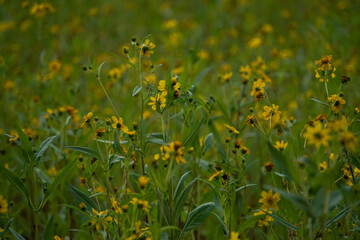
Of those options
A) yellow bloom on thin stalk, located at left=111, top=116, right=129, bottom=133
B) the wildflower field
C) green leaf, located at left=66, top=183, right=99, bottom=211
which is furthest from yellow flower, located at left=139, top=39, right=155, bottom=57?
green leaf, located at left=66, top=183, right=99, bottom=211

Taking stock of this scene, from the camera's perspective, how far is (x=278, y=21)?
486cm

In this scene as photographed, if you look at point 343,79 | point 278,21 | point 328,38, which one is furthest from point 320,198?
point 278,21

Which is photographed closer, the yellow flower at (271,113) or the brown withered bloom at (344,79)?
the yellow flower at (271,113)

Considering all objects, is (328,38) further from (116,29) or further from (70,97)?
(116,29)

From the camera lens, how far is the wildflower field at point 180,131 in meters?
1.24

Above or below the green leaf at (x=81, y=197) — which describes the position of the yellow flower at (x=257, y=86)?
above

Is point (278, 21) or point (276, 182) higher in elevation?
point (278, 21)

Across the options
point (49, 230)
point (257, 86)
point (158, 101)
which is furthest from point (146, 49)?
point (49, 230)

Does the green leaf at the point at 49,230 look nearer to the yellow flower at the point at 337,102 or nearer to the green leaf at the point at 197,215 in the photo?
the green leaf at the point at 197,215

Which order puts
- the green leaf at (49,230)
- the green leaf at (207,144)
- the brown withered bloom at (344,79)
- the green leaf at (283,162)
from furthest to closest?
the green leaf at (207,144) < the brown withered bloom at (344,79) < the green leaf at (49,230) < the green leaf at (283,162)

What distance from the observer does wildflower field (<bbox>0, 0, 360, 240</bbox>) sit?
4.06 feet

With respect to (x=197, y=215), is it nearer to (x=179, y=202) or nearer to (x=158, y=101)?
(x=179, y=202)

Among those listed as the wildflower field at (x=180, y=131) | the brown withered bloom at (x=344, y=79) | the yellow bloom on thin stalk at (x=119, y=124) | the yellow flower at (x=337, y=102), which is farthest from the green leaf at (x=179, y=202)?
the brown withered bloom at (x=344, y=79)

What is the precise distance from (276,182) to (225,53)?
3.02 meters
